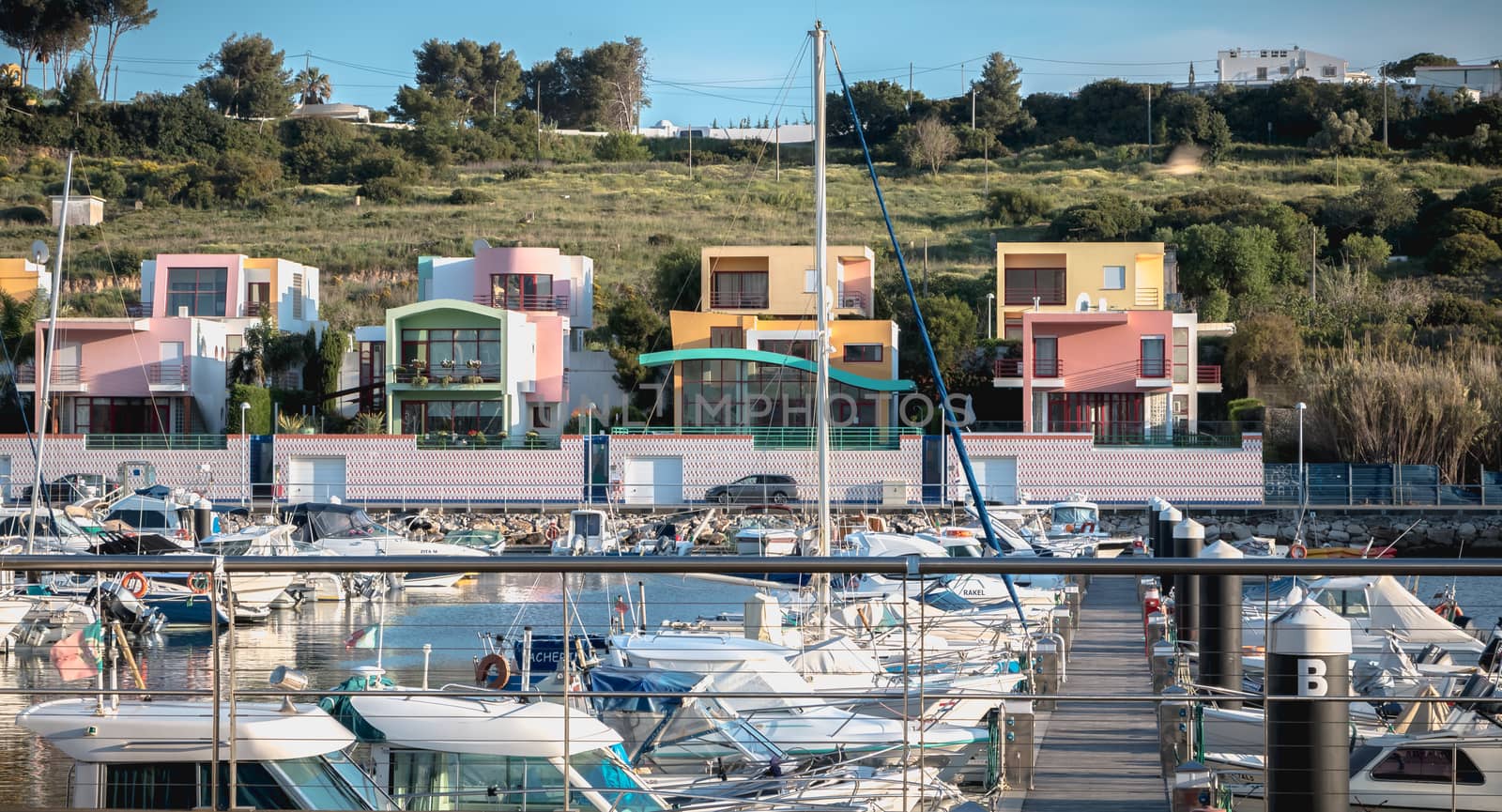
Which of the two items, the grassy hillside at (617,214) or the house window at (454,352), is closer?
the house window at (454,352)

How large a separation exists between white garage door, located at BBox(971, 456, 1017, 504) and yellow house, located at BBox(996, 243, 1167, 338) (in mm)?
11119

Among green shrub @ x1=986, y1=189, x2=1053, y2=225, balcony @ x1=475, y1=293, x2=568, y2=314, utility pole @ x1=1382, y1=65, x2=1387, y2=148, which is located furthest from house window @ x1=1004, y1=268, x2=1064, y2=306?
utility pole @ x1=1382, y1=65, x2=1387, y2=148

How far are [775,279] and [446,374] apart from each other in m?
13.4

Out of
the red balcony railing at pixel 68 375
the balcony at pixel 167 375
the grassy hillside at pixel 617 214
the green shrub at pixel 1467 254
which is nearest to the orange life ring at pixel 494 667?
the balcony at pixel 167 375

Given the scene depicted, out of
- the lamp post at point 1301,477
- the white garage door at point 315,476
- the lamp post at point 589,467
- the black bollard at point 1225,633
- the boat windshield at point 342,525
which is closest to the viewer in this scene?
the black bollard at point 1225,633

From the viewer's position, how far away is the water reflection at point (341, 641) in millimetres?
13203

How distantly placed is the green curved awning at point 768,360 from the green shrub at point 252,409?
12.5 m

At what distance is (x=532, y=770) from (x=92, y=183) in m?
89.9

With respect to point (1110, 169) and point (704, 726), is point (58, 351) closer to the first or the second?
point (704, 726)

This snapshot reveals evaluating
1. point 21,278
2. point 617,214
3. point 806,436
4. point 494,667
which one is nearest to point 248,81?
point 617,214

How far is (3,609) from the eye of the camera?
20922 mm

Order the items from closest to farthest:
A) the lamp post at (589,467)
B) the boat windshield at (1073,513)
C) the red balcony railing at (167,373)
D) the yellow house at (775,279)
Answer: the boat windshield at (1073,513) < the lamp post at (589,467) < the red balcony railing at (167,373) < the yellow house at (775,279)

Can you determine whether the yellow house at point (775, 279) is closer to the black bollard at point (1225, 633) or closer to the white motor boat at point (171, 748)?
the black bollard at point (1225, 633)

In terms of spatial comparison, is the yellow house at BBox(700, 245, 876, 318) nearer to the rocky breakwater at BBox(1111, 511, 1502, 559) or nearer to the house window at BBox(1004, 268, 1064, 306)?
the house window at BBox(1004, 268, 1064, 306)
